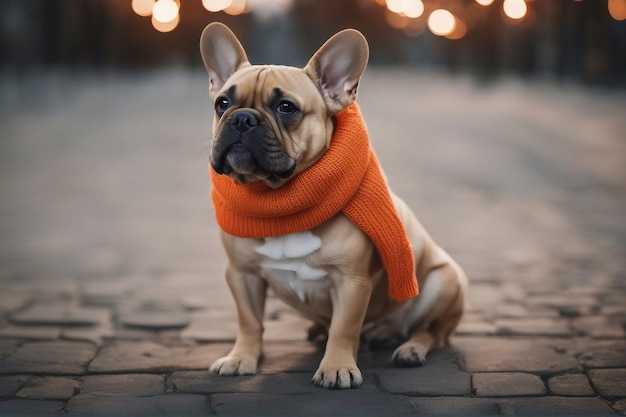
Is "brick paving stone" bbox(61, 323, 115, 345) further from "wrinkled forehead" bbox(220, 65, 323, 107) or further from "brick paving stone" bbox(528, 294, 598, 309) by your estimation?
"brick paving stone" bbox(528, 294, 598, 309)

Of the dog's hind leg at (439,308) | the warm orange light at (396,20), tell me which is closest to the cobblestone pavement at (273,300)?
the dog's hind leg at (439,308)

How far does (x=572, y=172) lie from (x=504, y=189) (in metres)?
1.94

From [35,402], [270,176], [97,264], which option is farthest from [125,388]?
[97,264]

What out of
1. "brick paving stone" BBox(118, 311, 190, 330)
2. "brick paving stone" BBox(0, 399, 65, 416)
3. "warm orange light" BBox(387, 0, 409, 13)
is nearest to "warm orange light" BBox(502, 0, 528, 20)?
"warm orange light" BBox(387, 0, 409, 13)

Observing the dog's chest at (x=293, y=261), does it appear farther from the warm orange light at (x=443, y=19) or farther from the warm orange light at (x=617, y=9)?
the warm orange light at (x=443, y=19)

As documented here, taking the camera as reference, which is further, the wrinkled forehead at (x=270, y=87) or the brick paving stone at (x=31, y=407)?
the wrinkled forehead at (x=270, y=87)

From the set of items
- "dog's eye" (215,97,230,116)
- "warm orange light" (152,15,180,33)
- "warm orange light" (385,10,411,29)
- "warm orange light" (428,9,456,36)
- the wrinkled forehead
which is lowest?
"dog's eye" (215,97,230,116)

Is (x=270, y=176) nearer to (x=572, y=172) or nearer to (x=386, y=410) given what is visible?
(x=386, y=410)

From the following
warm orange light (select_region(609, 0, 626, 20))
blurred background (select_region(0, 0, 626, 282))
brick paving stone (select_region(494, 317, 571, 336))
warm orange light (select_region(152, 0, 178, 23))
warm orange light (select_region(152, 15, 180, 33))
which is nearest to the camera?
Answer: brick paving stone (select_region(494, 317, 571, 336))

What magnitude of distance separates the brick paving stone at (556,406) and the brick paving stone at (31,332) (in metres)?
2.31

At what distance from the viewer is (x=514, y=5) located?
22.6 metres

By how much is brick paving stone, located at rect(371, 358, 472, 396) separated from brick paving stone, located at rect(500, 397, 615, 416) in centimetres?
22

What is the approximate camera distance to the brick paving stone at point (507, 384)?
3.21 metres

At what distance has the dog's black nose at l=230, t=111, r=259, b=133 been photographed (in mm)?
3158
